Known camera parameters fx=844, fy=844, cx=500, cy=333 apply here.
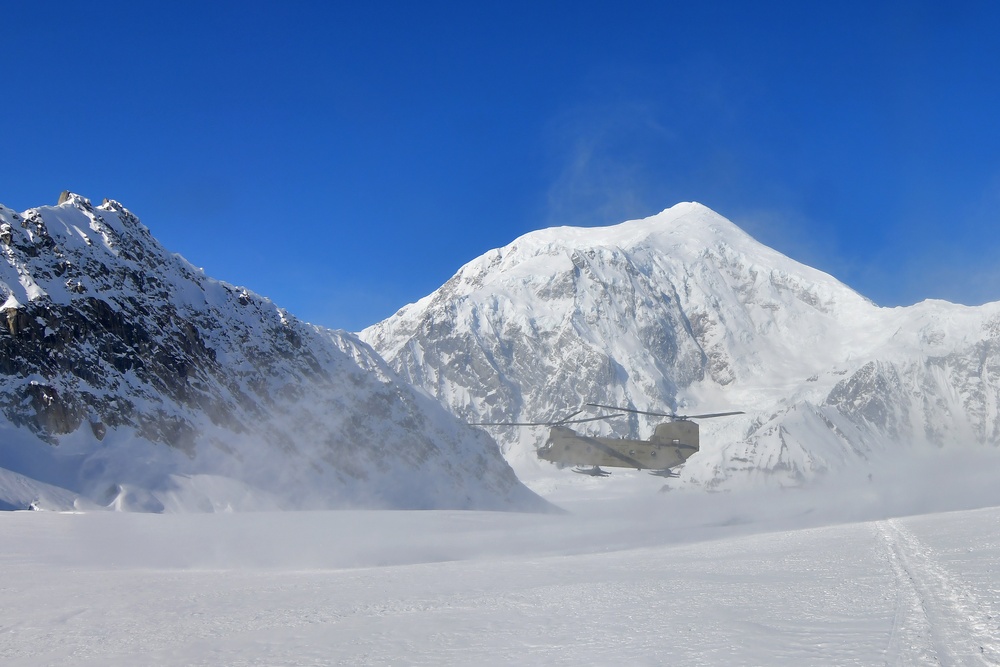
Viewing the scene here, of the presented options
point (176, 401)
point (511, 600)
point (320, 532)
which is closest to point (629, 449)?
point (320, 532)

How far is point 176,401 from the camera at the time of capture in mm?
71688

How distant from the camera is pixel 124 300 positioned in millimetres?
73438

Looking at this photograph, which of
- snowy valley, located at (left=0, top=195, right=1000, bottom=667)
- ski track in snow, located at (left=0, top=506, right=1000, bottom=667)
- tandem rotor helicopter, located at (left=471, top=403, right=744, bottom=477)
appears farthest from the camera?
tandem rotor helicopter, located at (left=471, top=403, right=744, bottom=477)

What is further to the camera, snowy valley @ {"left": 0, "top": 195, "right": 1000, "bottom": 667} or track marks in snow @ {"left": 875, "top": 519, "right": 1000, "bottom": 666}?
snowy valley @ {"left": 0, "top": 195, "right": 1000, "bottom": 667}

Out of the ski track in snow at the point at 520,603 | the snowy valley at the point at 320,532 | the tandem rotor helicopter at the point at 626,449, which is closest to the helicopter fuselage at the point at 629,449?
the tandem rotor helicopter at the point at 626,449

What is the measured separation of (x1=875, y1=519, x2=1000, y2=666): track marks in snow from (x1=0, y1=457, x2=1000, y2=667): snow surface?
49mm

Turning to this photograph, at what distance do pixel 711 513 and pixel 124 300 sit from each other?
52013 millimetres

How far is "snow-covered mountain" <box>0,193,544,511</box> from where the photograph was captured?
5803cm

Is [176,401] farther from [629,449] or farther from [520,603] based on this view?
[520,603]

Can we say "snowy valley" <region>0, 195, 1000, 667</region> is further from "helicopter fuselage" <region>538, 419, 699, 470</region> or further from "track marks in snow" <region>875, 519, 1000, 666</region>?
"helicopter fuselage" <region>538, 419, 699, 470</region>

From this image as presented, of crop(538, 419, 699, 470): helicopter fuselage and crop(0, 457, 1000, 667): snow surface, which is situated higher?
crop(538, 419, 699, 470): helicopter fuselage

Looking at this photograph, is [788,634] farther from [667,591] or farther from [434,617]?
[434,617]

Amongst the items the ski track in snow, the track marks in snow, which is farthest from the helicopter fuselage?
the track marks in snow

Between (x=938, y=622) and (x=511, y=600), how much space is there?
7973 mm
